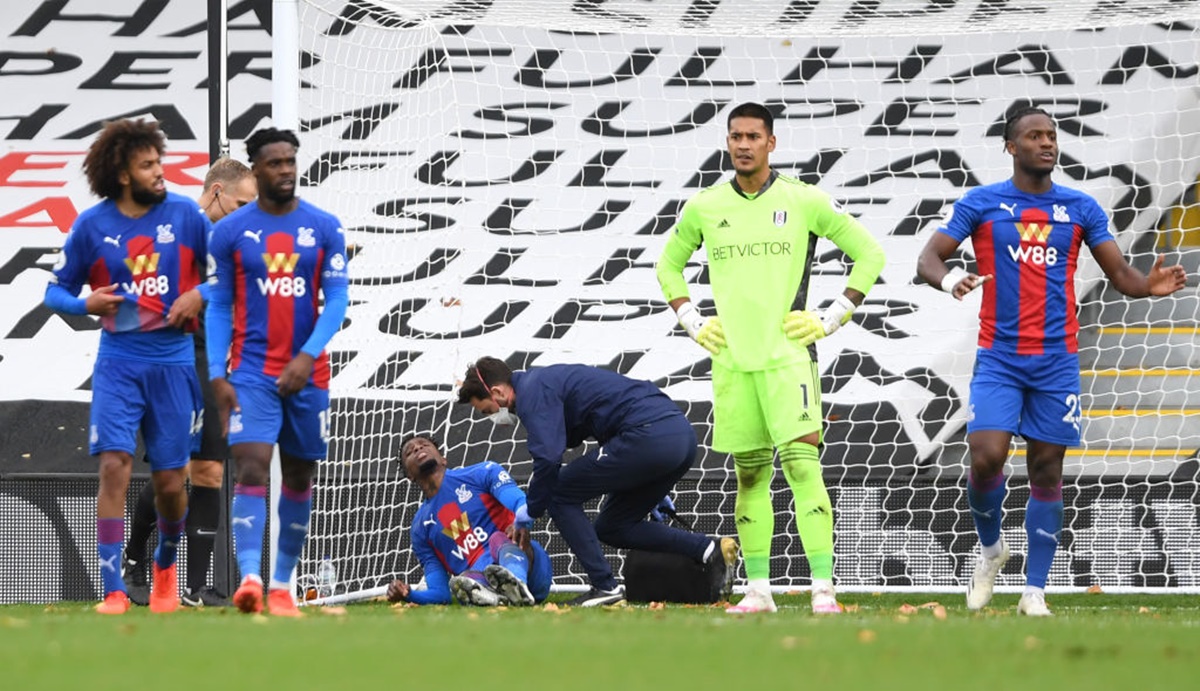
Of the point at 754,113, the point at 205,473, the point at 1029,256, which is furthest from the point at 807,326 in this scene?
the point at 205,473

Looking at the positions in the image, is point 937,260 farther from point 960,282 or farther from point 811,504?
point 811,504

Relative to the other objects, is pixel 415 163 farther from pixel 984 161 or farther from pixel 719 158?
pixel 984 161

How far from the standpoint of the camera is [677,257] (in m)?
7.17

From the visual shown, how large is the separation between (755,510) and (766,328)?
744mm

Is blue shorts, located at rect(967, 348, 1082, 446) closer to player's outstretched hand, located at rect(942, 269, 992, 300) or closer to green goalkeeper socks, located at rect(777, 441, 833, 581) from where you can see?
player's outstretched hand, located at rect(942, 269, 992, 300)

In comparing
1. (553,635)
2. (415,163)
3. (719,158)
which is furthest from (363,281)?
(553,635)

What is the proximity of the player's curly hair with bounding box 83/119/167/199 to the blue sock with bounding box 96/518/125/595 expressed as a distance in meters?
1.28

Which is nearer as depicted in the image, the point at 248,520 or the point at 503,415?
the point at 248,520

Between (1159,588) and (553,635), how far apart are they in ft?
18.2

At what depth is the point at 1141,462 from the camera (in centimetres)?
1023

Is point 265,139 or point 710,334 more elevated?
point 265,139

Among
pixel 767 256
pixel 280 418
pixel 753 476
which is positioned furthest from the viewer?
pixel 753 476

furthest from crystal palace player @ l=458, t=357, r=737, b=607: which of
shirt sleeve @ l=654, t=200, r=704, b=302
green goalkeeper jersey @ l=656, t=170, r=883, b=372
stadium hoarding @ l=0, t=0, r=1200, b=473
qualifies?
stadium hoarding @ l=0, t=0, r=1200, b=473

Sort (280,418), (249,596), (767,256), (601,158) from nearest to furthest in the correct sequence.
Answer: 1. (249,596)
2. (280,418)
3. (767,256)
4. (601,158)
